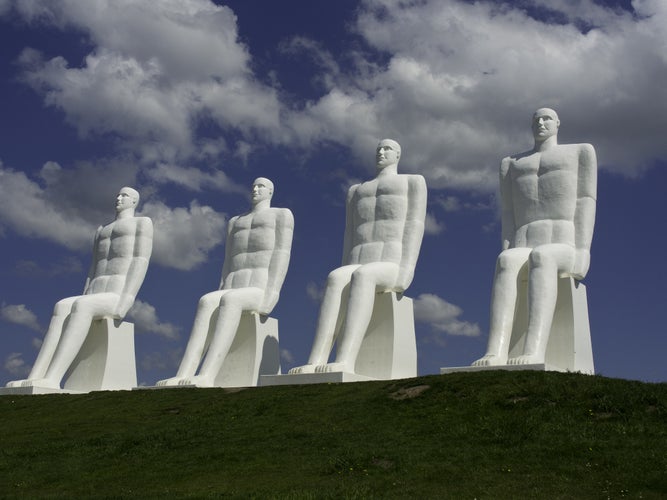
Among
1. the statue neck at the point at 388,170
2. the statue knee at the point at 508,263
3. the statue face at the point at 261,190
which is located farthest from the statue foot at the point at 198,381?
the statue knee at the point at 508,263

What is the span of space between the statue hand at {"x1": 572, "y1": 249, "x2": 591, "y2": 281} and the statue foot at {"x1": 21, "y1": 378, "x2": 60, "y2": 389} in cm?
1176

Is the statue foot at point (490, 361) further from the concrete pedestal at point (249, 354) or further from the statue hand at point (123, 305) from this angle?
the statue hand at point (123, 305)

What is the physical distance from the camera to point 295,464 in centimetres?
1209

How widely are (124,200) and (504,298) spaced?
11.0 meters

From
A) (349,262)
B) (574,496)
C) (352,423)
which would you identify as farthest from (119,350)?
(574,496)

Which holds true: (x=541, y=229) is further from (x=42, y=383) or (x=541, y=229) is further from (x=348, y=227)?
(x=42, y=383)

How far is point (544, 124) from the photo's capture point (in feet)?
61.7

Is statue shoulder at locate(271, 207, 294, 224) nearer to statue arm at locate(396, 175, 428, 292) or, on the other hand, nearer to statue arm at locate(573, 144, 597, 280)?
statue arm at locate(396, 175, 428, 292)

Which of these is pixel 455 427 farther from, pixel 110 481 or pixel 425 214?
pixel 425 214

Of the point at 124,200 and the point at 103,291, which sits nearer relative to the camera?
the point at 103,291

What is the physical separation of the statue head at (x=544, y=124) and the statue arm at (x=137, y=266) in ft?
31.9

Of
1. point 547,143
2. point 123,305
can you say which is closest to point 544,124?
point 547,143

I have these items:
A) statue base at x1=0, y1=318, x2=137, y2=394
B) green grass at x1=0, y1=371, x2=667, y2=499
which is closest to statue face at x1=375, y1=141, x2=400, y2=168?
green grass at x1=0, y1=371, x2=667, y2=499

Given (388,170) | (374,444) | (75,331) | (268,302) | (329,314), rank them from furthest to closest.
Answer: (75,331)
(268,302)
(388,170)
(329,314)
(374,444)
